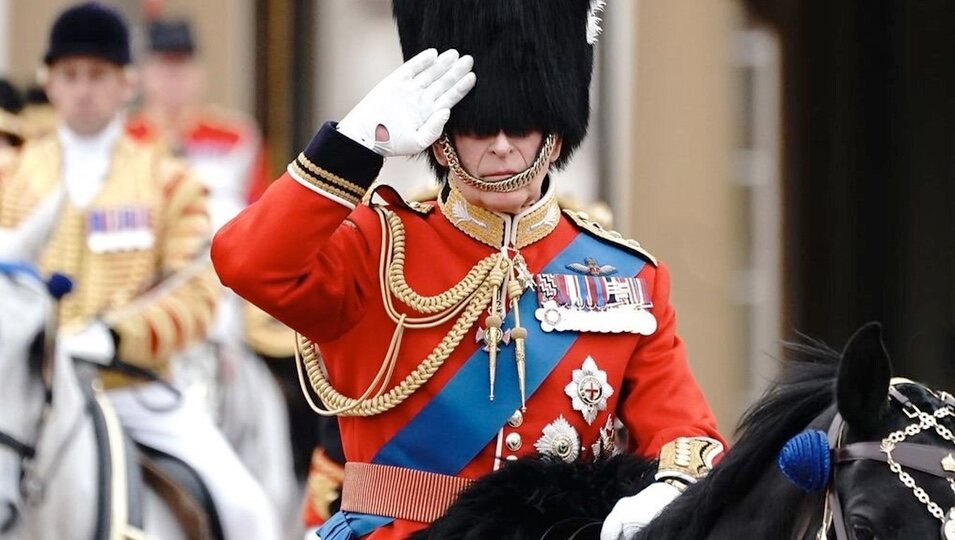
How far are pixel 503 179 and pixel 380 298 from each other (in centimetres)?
30

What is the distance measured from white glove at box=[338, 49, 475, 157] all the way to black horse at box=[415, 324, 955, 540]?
594mm

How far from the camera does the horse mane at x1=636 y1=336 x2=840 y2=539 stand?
10.9 ft

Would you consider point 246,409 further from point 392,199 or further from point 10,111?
point 392,199

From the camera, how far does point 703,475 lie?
364 cm

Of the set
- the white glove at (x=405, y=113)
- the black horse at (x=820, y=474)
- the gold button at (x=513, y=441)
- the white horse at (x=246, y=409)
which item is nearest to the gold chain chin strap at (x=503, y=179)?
the white glove at (x=405, y=113)

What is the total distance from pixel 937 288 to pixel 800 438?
22.9 feet

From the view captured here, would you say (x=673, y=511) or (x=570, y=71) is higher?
(x=570, y=71)

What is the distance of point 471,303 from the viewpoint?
396 centimetres

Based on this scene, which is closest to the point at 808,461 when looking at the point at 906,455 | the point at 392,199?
the point at 906,455

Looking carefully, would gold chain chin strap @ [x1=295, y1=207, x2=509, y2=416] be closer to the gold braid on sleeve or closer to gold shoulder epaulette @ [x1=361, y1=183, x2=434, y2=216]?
gold shoulder epaulette @ [x1=361, y1=183, x2=434, y2=216]

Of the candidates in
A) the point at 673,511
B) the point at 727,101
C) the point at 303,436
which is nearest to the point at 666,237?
the point at 727,101

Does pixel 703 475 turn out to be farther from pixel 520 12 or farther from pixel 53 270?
pixel 53 270

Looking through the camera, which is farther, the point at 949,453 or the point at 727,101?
the point at 727,101

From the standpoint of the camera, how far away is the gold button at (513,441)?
3.89 metres
